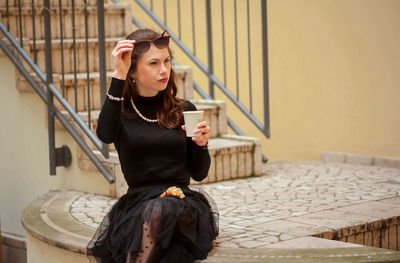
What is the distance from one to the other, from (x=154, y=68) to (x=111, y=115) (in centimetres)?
29

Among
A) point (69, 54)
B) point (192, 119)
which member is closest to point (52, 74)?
point (69, 54)

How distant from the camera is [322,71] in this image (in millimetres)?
6500

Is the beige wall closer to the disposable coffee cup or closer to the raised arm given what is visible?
the raised arm

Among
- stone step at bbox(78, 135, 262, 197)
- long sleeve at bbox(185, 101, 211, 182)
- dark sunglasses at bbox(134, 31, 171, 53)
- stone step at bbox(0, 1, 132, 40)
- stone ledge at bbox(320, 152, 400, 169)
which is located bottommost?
stone ledge at bbox(320, 152, 400, 169)

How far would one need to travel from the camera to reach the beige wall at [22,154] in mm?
4863

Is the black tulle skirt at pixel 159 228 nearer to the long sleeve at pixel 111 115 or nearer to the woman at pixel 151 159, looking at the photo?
the woman at pixel 151 159

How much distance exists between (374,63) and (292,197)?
218 centimetres

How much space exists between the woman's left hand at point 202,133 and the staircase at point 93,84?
1.38 meters

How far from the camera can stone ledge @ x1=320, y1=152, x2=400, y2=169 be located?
5633mm

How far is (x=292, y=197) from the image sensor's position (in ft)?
14.3

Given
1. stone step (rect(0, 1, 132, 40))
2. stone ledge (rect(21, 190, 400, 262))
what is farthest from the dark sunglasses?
stone step (rect(0, 1, 132, 40))

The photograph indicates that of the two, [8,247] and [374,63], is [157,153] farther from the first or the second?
[374,63]

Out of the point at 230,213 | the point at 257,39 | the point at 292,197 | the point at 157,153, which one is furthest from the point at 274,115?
the point at 157,153

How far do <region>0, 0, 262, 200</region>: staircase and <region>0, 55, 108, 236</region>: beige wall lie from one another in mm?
104
